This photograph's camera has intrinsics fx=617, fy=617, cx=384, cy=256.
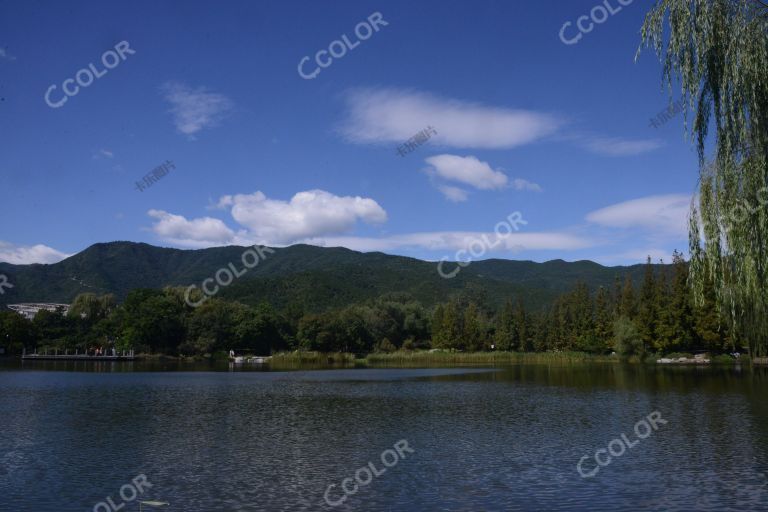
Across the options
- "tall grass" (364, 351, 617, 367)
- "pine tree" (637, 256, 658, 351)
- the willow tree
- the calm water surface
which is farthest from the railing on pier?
the willow tree

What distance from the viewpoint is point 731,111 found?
1322 centimetres

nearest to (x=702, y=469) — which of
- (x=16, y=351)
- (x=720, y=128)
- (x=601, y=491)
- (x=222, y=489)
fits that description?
(x=601, y=491)

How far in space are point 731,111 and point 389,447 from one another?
12.9 metres

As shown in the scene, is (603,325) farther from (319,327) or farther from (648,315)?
(319,327)

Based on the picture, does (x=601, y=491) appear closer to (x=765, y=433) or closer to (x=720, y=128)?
(x=720, y=128)

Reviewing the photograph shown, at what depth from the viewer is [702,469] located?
15.6 metres

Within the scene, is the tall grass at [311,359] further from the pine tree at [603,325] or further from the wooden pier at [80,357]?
the pine tree at [603,325]
